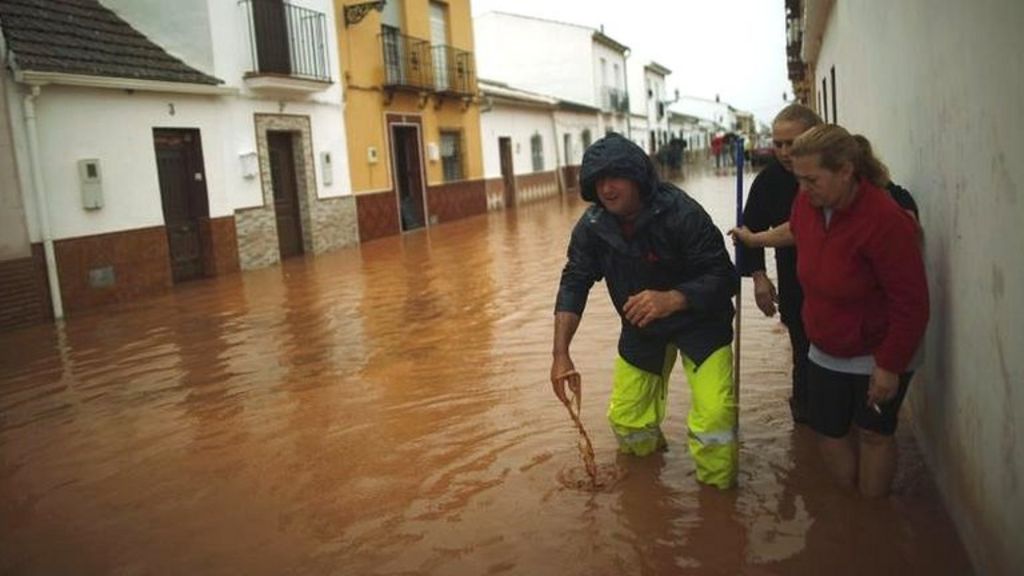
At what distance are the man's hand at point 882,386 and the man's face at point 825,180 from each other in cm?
59

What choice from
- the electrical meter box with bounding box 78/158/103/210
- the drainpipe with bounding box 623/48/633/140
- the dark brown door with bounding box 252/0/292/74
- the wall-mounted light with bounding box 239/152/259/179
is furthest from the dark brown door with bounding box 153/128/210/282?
the drainpipe with bounding box 623/48/633/140

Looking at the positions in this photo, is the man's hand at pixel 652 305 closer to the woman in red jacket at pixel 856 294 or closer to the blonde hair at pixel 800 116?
the woman in red jacket at pixel 856 294

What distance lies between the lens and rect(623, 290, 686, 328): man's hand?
3229 millimetres

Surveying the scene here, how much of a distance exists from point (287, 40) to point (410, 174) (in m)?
5.50

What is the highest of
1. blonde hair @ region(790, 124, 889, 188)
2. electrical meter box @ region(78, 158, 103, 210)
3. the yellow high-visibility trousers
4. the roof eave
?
the roof eave

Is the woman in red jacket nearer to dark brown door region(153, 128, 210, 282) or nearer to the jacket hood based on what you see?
the jacket hood

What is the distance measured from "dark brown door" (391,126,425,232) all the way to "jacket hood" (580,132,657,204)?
15723mm

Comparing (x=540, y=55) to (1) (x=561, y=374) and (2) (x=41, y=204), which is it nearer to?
(2) (x=41, y=204)

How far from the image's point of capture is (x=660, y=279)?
3.49 meters

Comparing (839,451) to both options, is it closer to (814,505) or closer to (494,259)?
(814,505)

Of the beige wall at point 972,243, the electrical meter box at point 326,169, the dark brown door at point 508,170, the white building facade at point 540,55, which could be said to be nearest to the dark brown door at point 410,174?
the electrical meter box at point 326,169

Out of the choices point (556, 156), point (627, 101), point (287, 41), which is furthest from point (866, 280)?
point (627, 101)

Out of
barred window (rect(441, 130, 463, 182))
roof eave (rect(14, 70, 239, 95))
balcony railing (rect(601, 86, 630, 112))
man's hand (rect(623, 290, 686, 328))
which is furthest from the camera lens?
balcony railing (rect(601, 86, 630, 112))

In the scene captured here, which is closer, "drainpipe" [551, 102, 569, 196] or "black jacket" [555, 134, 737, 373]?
"black jacket" [555, 134, 737, 373]
